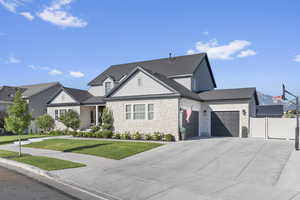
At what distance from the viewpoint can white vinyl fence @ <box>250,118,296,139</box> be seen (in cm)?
1783

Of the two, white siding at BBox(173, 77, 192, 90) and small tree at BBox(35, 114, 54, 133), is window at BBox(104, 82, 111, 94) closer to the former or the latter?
small tree at BBox(35, 114, 54, 133)

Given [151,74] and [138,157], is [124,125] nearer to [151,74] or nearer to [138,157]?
[151,74]

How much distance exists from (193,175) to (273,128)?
1371 centimetres

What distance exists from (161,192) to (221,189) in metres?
2.06

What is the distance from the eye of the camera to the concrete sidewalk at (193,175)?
6.62 m

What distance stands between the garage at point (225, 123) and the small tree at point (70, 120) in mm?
16512

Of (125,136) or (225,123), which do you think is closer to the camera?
(125,136)

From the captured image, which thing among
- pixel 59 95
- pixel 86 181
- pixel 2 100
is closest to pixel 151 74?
pixel 86 181

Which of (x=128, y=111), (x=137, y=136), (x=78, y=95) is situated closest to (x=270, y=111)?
(x=137, y=136)

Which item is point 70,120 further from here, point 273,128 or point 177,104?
point 273,128

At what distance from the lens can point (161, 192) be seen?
677cm

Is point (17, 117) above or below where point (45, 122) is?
above

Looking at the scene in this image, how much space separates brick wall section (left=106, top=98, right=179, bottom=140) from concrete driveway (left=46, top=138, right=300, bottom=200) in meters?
5.48

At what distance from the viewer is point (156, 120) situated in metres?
19.2
